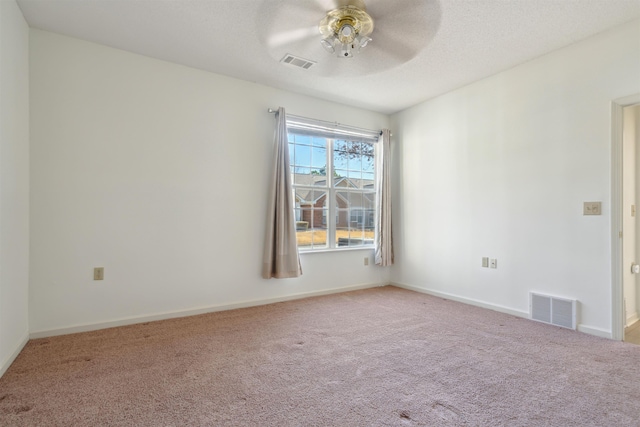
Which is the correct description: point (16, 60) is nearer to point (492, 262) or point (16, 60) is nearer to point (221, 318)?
point (221, 318)

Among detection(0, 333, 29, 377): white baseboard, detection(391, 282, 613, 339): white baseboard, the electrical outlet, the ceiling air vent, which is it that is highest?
the ceiling air vent

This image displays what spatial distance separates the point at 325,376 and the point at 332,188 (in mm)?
2745

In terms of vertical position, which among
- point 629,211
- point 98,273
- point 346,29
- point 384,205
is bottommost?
point 98,273

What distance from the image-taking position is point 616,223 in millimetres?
2682

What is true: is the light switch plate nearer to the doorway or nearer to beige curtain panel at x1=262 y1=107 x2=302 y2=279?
the doorway

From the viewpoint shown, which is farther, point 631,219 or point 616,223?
point 631,219

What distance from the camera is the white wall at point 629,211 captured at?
2945 millimetres

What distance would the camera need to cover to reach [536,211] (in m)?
3.21

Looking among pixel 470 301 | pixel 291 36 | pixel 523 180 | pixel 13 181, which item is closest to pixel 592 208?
pixel 523 180

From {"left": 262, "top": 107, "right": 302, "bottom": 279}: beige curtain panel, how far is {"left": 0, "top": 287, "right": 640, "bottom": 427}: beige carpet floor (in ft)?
→ 2.31

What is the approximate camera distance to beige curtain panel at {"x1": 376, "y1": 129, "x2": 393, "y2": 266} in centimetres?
463

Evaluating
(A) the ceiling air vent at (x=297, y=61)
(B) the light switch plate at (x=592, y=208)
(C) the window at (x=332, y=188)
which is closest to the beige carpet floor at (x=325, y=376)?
(B) the light switch plate at (x=592, y=208)

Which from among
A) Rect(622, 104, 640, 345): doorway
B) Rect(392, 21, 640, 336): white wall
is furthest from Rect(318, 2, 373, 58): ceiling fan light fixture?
Rect(622, 104, 640, 345): doorway

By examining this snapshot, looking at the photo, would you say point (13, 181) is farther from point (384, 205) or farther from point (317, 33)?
point (384, 205)
